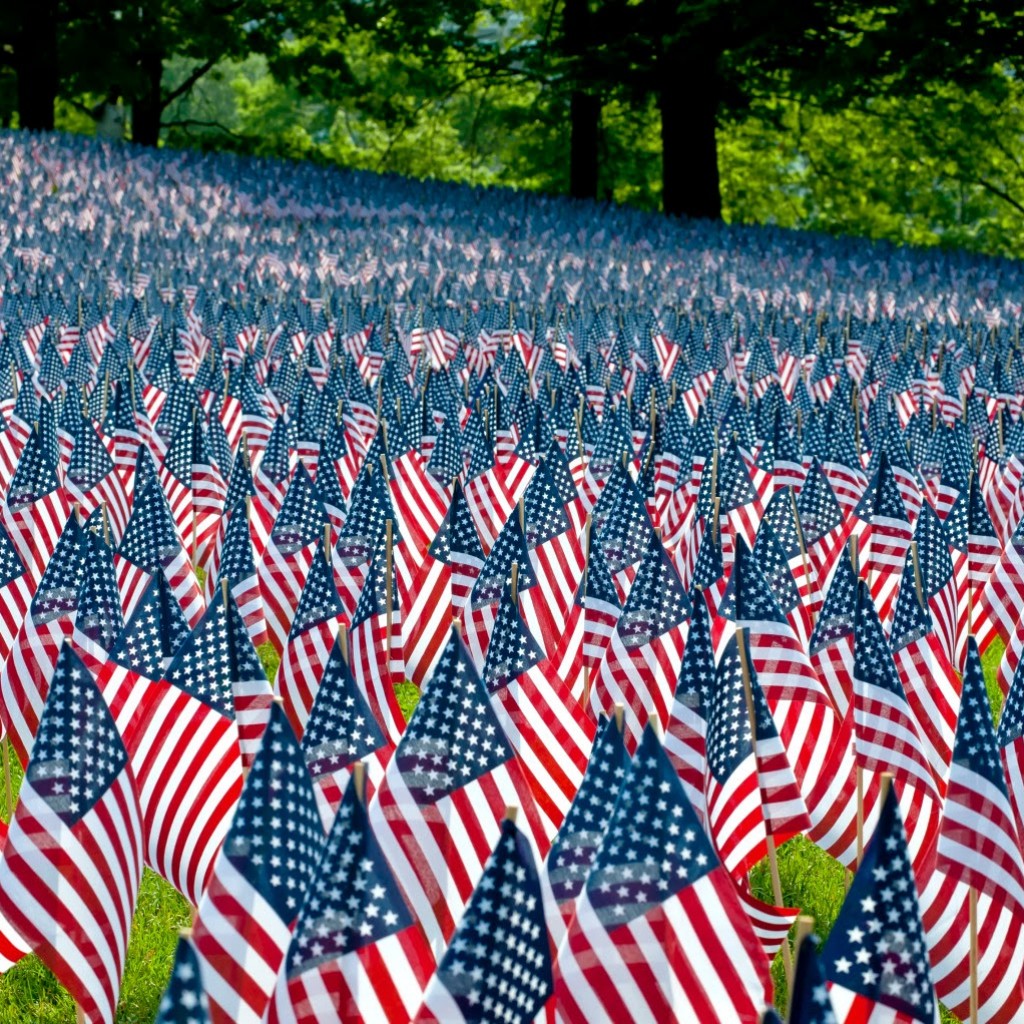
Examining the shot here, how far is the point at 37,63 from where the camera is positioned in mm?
38625

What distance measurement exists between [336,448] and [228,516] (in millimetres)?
1479

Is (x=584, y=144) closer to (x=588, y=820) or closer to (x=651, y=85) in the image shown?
(x=651, y=85)

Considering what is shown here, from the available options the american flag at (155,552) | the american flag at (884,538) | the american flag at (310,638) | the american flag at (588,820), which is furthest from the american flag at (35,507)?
the american flag at (588,820)

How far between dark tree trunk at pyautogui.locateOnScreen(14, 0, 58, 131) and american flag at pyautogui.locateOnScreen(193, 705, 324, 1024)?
120 feet

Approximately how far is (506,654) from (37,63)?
36.3 meters

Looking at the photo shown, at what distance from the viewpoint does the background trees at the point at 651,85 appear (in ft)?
97.4

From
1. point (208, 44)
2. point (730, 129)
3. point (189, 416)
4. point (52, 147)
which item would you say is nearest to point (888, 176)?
point (730, 129)

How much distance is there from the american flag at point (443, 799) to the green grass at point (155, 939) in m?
1.12

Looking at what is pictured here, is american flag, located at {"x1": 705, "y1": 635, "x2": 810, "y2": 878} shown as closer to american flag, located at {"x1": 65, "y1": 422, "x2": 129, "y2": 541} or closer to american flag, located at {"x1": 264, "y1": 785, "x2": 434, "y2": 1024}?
american flag, located at {"x1": 264, "y1": 785, "x2": 434, "y2": 1024}

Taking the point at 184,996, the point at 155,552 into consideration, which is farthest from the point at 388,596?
the point at 184,996

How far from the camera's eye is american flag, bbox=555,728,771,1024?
→ 417 centimetres

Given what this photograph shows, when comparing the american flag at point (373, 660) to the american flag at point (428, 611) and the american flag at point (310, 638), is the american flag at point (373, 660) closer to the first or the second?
the american flag at point (310, 638)

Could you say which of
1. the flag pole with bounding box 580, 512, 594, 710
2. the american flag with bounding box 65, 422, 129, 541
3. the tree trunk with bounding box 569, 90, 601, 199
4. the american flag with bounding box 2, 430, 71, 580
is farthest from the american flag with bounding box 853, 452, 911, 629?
the tree trunk with bounding box 569, 90, 601, 199

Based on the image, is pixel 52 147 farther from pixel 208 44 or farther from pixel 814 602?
pixel 814 602
